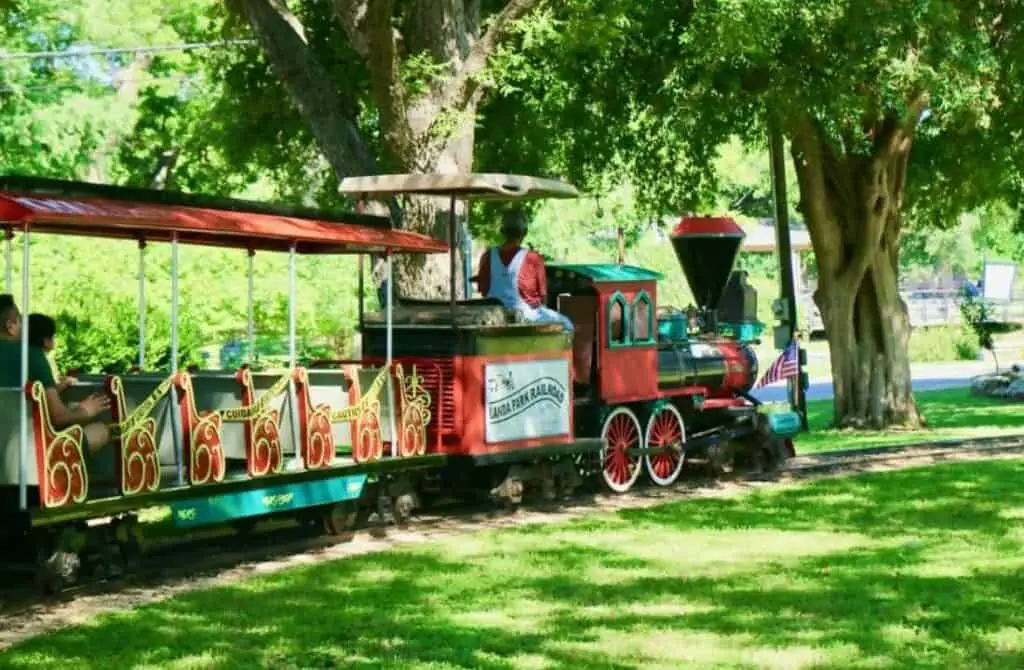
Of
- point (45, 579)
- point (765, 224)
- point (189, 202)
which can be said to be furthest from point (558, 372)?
point (765, 224)

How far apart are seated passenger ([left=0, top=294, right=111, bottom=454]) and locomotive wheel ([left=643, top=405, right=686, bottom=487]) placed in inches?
323

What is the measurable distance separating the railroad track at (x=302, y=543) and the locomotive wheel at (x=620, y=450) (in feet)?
0.63

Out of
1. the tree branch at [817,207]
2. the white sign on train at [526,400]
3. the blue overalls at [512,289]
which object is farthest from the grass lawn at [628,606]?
the tree branch at [817,207]

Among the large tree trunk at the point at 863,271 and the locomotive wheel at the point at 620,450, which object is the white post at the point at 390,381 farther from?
the large tree trunk at the point at 863,271

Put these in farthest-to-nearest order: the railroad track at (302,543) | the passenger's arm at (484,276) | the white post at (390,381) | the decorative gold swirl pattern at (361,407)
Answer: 1. the passenger's arm at (484,276)
2. the white post at (390,381)
3. the decorative gold swirl pattern at (361,407)
4. the railroad track at (302,543)

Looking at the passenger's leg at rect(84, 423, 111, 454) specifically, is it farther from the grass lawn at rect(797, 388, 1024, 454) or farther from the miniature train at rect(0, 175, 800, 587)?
the grass lawn at rect(797, 388, 1024, 454)

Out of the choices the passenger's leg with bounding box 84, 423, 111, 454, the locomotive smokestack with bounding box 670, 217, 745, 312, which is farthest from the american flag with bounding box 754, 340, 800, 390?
the passenger's leg with bounding box 84, 423, 111, 454

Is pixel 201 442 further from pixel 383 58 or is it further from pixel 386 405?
pixel 383 58

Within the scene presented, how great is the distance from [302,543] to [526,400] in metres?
3.09

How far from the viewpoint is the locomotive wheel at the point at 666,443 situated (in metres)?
19.4

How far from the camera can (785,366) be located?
23672 mm

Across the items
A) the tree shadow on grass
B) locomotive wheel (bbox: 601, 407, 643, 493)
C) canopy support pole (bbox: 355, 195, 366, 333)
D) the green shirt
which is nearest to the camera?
the green shirt

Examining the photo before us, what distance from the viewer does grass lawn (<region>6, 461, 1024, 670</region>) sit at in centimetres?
977

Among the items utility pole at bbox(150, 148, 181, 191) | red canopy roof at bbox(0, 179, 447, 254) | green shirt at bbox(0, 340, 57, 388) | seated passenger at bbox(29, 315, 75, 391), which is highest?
utility pole at bbox(150, 148, 181, 191)
